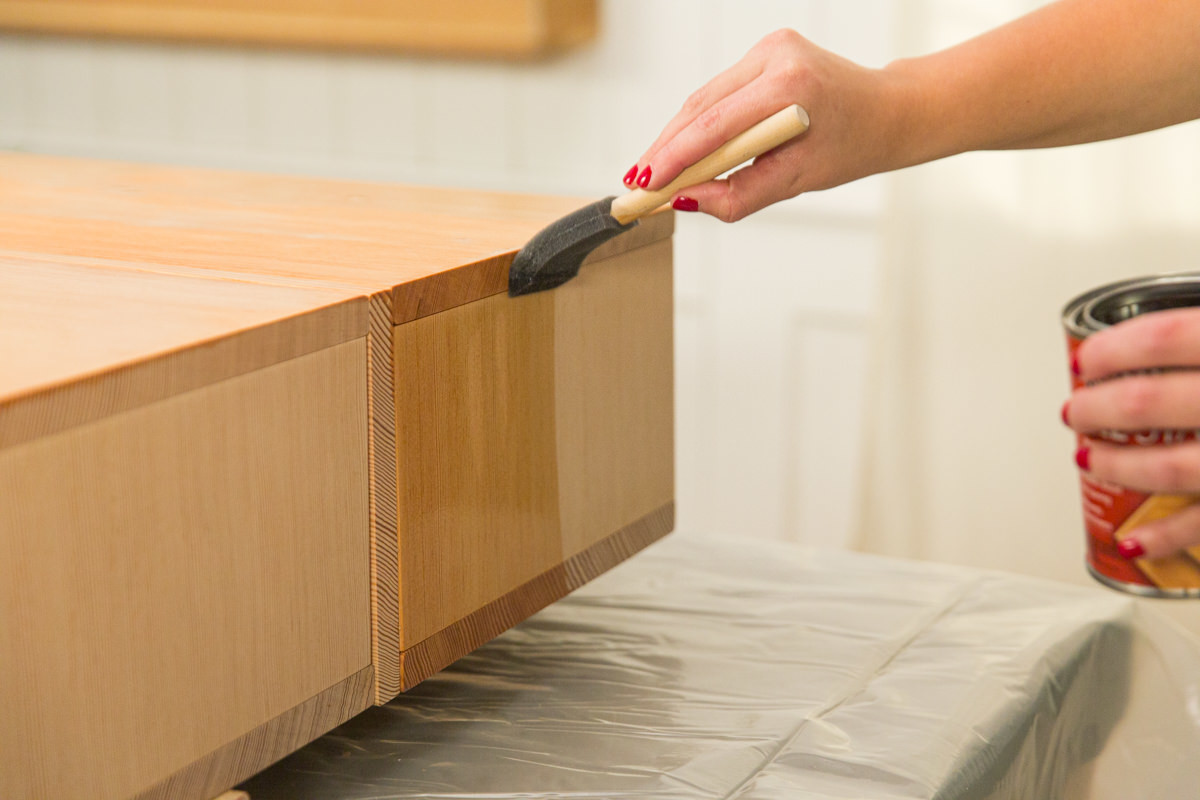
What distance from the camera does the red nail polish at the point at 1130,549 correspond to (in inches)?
20.7

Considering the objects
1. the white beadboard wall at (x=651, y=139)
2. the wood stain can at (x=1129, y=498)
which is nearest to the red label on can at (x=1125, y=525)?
the wood stain can at (x=1129, y=498)

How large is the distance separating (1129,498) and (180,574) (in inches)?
15.2

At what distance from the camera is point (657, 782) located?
621 millimetres

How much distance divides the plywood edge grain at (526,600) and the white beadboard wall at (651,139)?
0.92 m

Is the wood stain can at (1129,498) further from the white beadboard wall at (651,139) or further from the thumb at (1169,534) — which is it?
the white beadboard wall at (651,139)

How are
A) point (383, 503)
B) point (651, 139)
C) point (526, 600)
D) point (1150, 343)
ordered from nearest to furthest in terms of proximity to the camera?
point (1150, 343) < point (383, 503) < point (526, 600) < point (651, 139)

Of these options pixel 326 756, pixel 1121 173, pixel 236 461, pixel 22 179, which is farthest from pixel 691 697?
pixel 1121 173

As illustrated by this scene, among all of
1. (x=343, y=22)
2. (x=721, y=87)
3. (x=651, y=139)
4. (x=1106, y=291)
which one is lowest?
(x=1106, y=291)

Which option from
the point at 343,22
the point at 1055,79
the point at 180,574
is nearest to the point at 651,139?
the point at 343,22

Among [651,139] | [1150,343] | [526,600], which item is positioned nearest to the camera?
[1150,343]

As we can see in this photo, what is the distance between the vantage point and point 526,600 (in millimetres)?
680

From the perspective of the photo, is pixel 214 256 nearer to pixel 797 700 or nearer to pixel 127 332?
pixel 127 332

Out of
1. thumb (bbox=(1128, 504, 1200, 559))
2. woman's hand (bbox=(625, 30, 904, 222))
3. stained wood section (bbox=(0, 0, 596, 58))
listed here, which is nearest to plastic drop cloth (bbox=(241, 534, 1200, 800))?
thumb (bbox=(1128, 504, 1200, 559))

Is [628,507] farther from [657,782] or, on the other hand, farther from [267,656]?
[267,656]
